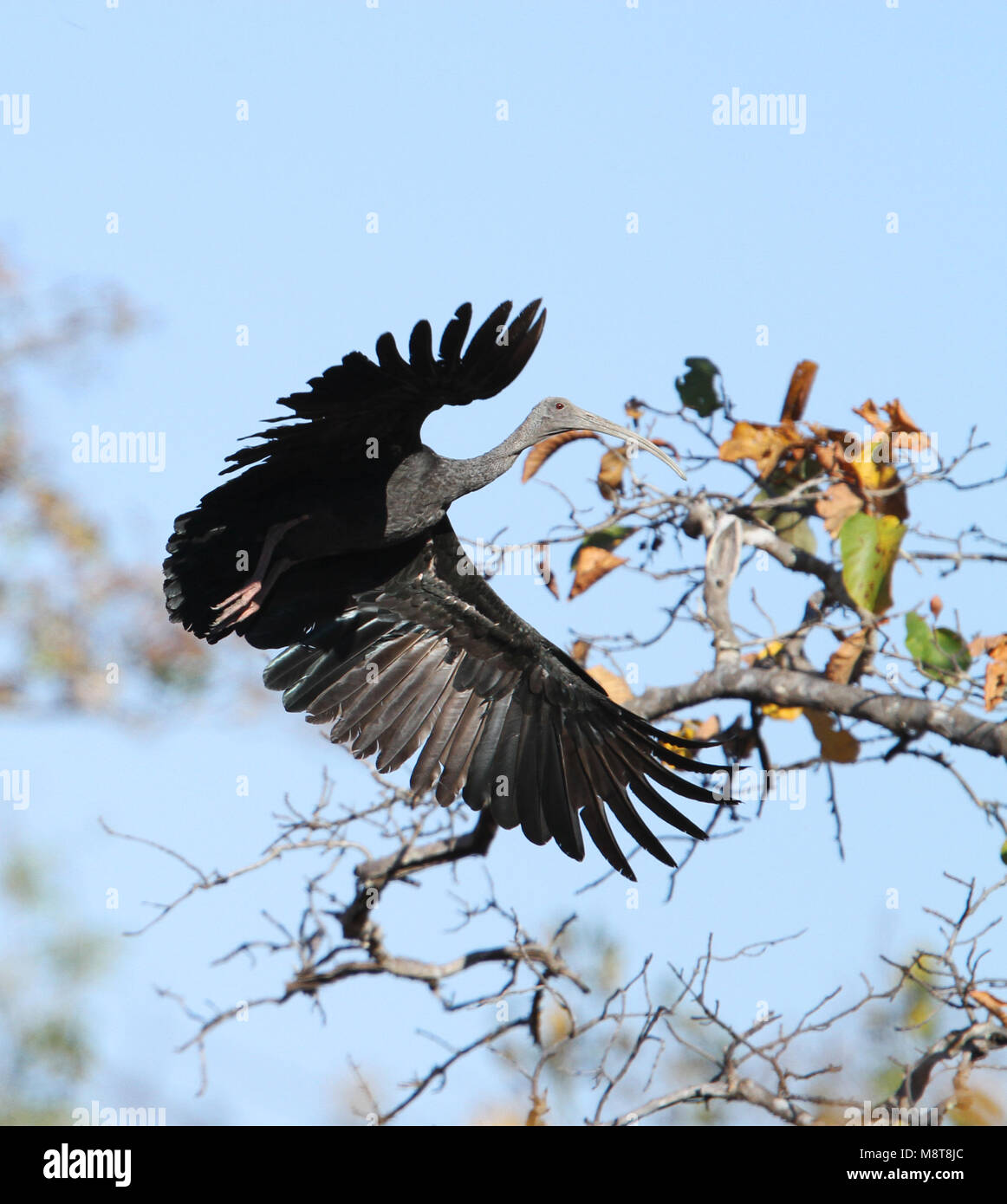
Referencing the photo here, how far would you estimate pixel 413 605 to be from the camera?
559cm

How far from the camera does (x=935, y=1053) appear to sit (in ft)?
13.0

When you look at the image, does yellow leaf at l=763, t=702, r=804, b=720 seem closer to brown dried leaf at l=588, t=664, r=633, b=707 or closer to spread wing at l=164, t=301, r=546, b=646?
brown dried leaf at l=588, t=664, r=633, b=707

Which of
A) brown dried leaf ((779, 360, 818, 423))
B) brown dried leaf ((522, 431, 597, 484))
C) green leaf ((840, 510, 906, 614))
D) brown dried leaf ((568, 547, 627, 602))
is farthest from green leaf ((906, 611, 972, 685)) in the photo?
brown dried leaf ((522, 431, 597, 484))

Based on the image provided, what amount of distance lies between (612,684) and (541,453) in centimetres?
88

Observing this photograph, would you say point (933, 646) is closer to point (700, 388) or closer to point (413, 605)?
point (700, 388)

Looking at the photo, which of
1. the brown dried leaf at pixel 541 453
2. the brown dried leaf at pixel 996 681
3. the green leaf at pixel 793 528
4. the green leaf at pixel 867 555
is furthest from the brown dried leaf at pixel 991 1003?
the brown dried leaf at pixel 541 453

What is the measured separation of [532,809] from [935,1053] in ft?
5.35

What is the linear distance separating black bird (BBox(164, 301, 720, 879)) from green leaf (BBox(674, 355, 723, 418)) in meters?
0.25

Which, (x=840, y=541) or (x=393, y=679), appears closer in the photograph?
(x=840, y=541)

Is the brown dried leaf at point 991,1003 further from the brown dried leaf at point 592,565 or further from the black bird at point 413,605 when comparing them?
the brown dried leaf at point 592,565
